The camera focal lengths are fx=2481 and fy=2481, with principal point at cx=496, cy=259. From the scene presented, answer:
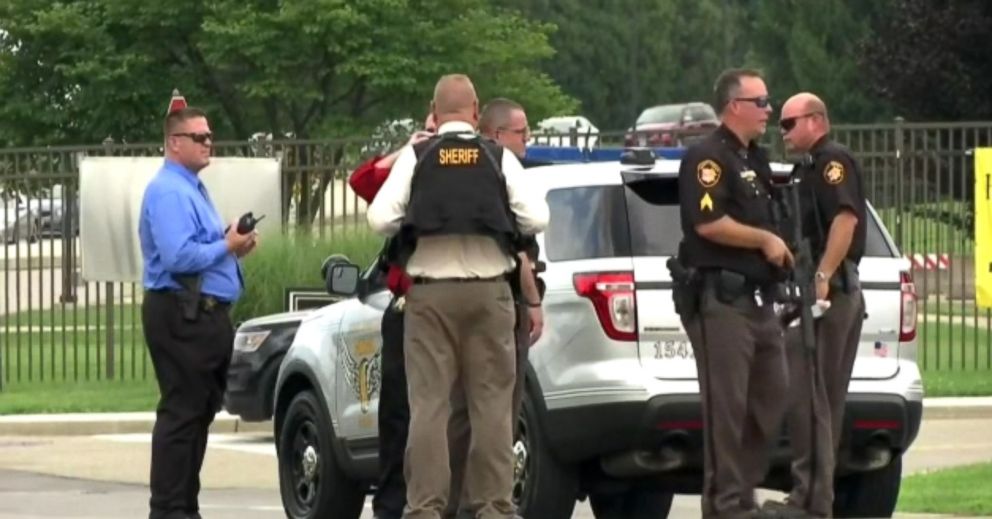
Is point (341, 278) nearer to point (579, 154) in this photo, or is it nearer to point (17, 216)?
point (579, 154)

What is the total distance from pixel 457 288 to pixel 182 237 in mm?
1824

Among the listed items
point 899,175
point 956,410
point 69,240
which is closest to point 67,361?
point 69,240

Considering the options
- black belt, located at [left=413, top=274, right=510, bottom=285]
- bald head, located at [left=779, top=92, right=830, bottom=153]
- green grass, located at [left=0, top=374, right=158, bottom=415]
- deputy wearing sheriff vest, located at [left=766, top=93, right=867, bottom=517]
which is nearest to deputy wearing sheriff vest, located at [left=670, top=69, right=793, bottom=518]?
deputy wearing sheriff vest, located at [left=766, top=93, right=867, bottom=517]

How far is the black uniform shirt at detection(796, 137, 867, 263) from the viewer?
1074 cm

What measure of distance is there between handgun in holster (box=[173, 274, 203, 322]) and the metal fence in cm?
1030

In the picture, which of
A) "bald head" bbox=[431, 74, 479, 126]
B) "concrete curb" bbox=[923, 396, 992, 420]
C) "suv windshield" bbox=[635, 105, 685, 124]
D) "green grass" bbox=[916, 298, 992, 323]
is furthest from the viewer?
"suv windshield" bbox=[635, 105, 685, 124]

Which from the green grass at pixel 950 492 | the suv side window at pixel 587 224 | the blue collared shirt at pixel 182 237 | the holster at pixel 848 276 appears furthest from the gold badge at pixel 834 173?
the blue collared shirt at pixel 182 237

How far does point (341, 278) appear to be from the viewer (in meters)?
11.5

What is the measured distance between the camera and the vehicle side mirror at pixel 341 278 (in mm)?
11523

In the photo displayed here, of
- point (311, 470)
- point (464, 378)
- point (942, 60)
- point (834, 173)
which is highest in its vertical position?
Result: point (942, 60)

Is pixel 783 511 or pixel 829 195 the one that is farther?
pixel 829 195

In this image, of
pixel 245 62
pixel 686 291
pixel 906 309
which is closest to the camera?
pixel 686 291

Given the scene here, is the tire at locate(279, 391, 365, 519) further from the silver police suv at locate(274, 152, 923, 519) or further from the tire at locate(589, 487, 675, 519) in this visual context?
the tire at locate(589, 487, 675, 519)

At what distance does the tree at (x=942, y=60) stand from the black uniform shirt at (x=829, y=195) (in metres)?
22.0
